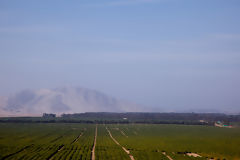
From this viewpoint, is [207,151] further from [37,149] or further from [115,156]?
[37,149]

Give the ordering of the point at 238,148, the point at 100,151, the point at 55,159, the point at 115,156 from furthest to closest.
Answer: the point at 238,148
the point at 100,151
the point at 115,156
the point at 55,159

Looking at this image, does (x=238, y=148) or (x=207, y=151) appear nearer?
(x=207, y=151)

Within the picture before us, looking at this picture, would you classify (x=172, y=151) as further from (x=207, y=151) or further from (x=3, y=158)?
(x=3, y=158)

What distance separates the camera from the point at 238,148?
55.7 meters

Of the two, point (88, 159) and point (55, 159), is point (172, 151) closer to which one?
point (88, 159)

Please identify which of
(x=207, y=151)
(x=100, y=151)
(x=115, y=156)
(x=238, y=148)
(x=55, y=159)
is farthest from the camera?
(x=238, y=148)

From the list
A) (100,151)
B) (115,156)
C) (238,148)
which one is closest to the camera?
(115,156)

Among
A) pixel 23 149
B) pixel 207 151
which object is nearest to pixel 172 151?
pixel 207 151

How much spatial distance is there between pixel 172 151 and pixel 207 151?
600cm

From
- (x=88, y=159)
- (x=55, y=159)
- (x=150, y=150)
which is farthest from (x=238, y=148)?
(x=55, y=159)

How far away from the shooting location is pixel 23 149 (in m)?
49.6

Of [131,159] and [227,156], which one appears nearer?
[131,159]

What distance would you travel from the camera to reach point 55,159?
40.2 m

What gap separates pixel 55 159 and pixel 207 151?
25955mm
